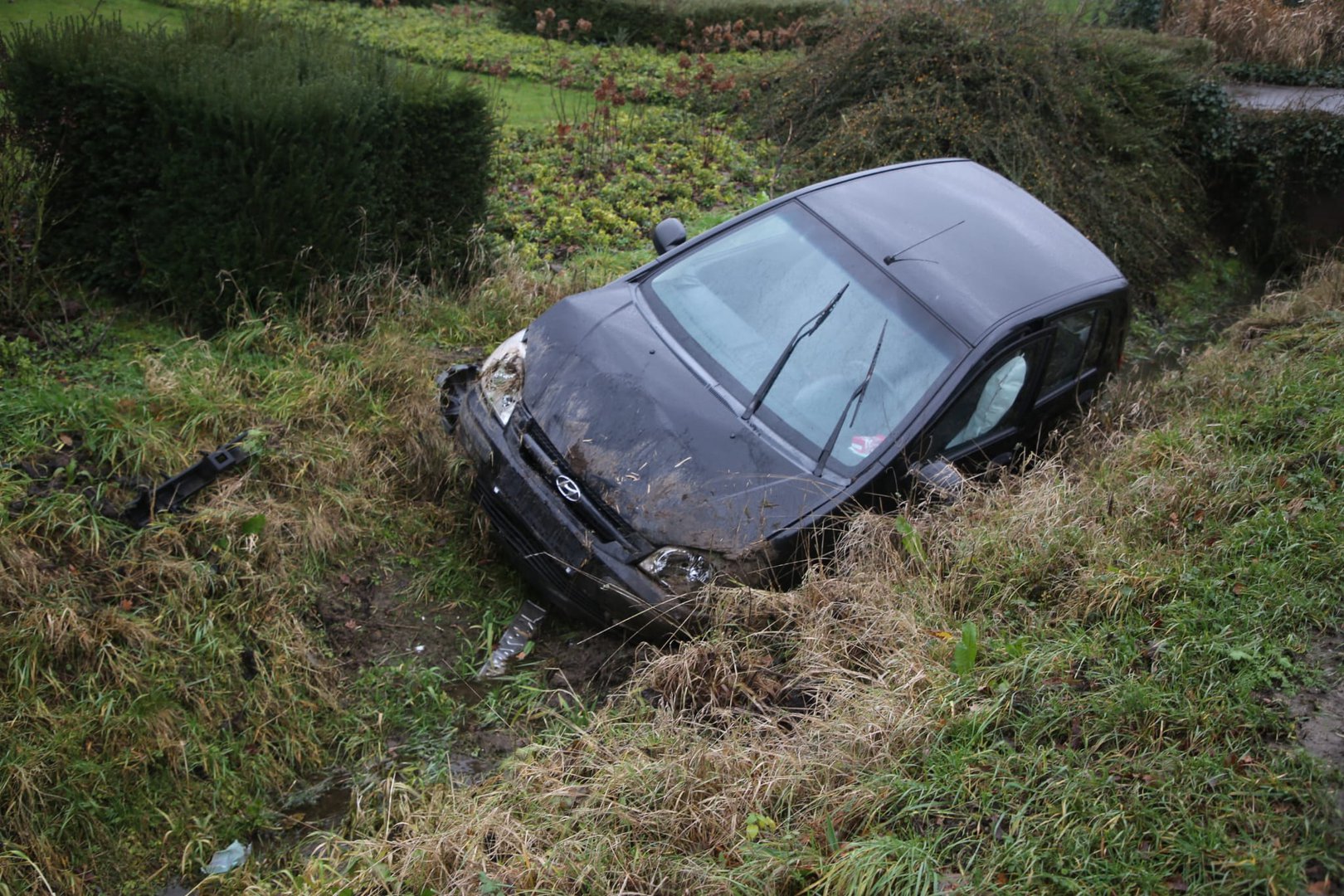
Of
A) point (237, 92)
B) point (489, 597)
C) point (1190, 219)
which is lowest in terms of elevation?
point (489, 597)

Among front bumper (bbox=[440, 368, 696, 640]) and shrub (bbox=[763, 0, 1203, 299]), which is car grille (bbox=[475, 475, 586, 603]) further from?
shrub (bbox=[763, 0, 1203, 299])

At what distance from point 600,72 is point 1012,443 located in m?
8.11

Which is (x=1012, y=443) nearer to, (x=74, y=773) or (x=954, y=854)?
(x=954, y=854)

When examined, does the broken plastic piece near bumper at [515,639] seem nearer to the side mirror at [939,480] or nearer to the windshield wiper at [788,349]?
the windshield wiper at [788,349]

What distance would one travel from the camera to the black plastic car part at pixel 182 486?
455 cm

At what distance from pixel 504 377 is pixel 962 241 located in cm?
247

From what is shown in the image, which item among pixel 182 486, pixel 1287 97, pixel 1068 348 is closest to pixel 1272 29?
pixel 1287 97

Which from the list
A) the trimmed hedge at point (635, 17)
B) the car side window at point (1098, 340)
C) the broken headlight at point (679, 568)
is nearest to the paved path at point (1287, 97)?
the trimmed hedge at point (635, 17)

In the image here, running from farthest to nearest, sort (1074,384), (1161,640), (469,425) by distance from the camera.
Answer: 1. (1074,384)
2. (469,425)
3. (1161,640)

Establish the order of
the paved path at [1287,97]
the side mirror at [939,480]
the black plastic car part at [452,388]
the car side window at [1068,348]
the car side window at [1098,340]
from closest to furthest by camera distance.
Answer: the side mirror at [939,480] → the black plastic car part at [452,388] → the car side window at [1068,348] → the car side window at [1098,340] → the paved path at [1287,97]

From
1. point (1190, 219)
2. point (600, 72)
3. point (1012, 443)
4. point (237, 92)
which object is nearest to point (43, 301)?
point (237, 92)

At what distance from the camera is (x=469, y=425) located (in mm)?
4883

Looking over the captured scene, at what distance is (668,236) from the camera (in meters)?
5.86

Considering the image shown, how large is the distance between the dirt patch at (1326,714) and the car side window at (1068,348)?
6.99 feet
